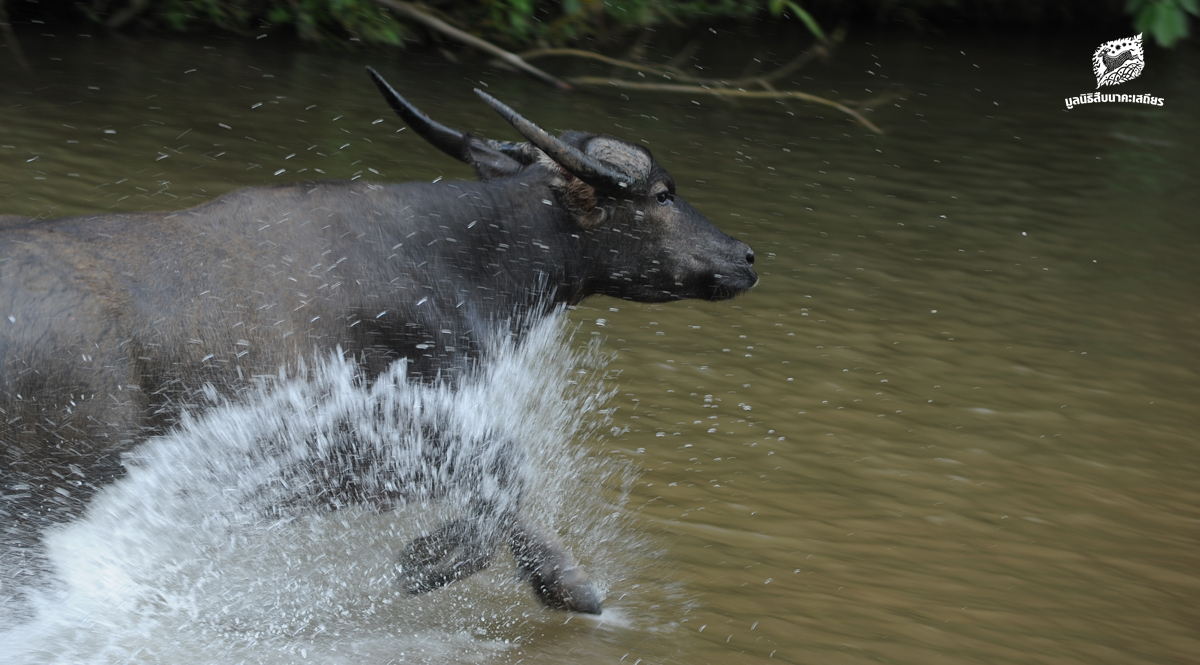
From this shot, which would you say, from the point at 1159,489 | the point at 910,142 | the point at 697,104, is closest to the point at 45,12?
the point at 697,104

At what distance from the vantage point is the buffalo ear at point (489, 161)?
4742mm

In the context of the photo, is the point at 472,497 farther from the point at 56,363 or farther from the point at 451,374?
the point at 56,363

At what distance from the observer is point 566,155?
4301 mm

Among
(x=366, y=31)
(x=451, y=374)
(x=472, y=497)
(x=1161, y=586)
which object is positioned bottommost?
(x=1161, y=586)

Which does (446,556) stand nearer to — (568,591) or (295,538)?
(568,591)

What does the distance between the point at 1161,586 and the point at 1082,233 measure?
234 inches

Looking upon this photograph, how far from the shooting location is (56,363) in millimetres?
3502

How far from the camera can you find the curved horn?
419cm

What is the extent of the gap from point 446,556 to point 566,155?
5.17 feet

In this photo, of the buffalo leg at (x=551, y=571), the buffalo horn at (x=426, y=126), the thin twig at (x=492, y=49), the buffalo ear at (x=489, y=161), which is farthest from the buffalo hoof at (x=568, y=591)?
the thin twig at (x=492, y=49)

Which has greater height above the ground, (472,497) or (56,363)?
(56,363)

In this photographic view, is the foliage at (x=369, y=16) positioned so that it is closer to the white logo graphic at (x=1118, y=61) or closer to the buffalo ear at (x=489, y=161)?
the white logo graphic at (x=1118, y=61)
